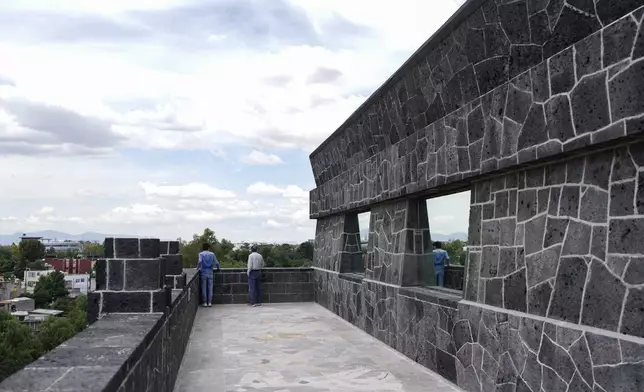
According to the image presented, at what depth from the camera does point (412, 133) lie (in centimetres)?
818

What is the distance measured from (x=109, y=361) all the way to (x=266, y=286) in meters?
12.2

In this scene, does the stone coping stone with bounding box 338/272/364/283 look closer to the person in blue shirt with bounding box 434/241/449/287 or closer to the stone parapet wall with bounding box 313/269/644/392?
the stone parapet wall with bounding box 313/269/644/392

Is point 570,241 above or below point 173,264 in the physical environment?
above

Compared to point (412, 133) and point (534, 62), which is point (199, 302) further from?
point (534, 62)

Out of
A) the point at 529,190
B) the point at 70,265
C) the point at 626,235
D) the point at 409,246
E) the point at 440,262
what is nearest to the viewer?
the point at 626,235

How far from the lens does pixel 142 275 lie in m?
5.07

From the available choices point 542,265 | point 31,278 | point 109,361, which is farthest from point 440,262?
point 31,278

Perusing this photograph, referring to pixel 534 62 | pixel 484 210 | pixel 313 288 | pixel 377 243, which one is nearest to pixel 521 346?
pixel 484 210

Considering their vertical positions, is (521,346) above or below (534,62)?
below

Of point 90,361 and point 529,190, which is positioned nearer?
point 90,361

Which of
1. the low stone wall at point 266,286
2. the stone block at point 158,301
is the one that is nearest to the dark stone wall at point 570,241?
the stone block at point 158,301

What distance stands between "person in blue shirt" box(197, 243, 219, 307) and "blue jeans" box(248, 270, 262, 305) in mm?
910

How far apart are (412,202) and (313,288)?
728cm

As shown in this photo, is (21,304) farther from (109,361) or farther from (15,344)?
(109,361)
